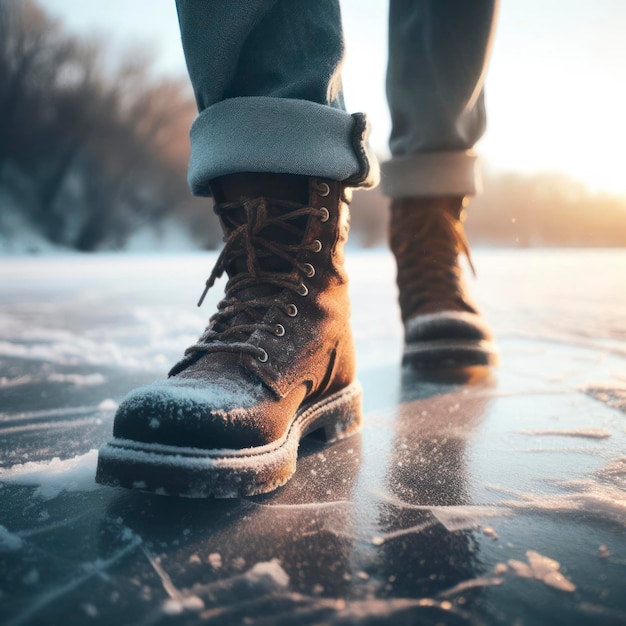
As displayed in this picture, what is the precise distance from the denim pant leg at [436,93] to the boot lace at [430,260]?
0.07 m

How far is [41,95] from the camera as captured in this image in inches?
343

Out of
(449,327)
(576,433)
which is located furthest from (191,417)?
(449,327)

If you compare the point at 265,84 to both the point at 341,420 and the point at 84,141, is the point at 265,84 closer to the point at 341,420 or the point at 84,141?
the point at 341,420

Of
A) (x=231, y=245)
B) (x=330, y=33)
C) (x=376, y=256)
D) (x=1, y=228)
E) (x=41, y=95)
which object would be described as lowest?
(x=376, y=256)

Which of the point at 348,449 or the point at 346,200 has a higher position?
the point at 346,200

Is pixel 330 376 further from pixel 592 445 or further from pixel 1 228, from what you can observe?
pixel 1 228

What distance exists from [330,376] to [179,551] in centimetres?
39

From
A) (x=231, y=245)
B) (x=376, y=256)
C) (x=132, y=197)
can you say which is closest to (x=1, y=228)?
(x=132, y=197)

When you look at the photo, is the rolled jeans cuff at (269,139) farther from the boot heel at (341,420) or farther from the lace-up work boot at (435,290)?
the lace-up work boot at (435,290)

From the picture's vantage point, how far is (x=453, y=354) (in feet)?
4.21

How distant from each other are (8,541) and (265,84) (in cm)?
65

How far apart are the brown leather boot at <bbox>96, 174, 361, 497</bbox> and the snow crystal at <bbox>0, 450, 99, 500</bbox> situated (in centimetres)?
7

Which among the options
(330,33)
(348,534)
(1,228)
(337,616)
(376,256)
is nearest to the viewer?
(337,616)

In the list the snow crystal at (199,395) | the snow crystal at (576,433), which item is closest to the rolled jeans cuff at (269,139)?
the snow crystal at (199,395)
